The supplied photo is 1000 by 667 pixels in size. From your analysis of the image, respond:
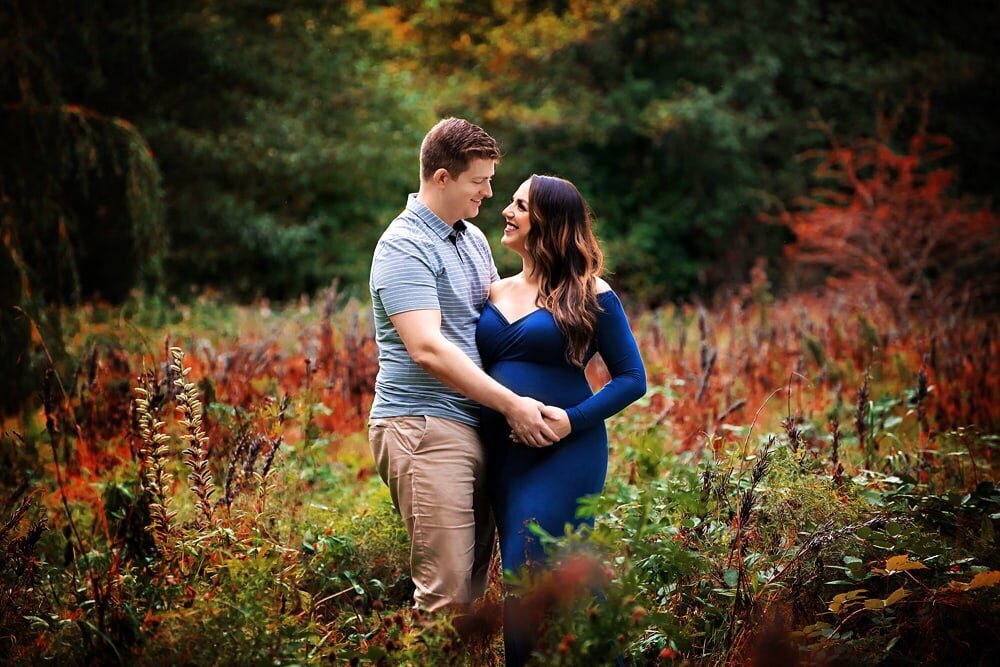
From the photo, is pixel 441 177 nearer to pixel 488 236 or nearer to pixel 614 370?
pixel 614 370

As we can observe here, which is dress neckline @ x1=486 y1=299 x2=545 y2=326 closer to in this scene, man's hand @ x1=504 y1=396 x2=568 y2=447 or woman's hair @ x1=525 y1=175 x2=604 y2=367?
woman's hair @ x1=525 y1=175 x2=604 y2=367

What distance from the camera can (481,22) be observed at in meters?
21.2

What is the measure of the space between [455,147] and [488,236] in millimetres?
14734

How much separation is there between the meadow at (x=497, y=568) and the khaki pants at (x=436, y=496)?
0.21 m

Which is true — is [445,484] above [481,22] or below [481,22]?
below

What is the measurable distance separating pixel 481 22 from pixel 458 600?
65.6 feet

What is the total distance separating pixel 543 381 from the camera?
3123 mm

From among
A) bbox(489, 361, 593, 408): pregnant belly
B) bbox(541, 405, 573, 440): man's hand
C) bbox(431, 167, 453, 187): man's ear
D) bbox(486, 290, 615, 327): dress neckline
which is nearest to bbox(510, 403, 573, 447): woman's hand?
bbox(541, 405, 573, 440): man's hand

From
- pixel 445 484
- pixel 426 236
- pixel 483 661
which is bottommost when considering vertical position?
pixel 483 661

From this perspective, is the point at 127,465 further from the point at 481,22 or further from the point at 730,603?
the point at 481,22

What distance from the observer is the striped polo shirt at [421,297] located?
2.98 metres

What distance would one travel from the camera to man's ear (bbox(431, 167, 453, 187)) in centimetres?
311

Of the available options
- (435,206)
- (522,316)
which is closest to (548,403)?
(522,316)

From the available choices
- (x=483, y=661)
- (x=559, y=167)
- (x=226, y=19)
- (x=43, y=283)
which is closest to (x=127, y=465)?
(x=43, y=283)
